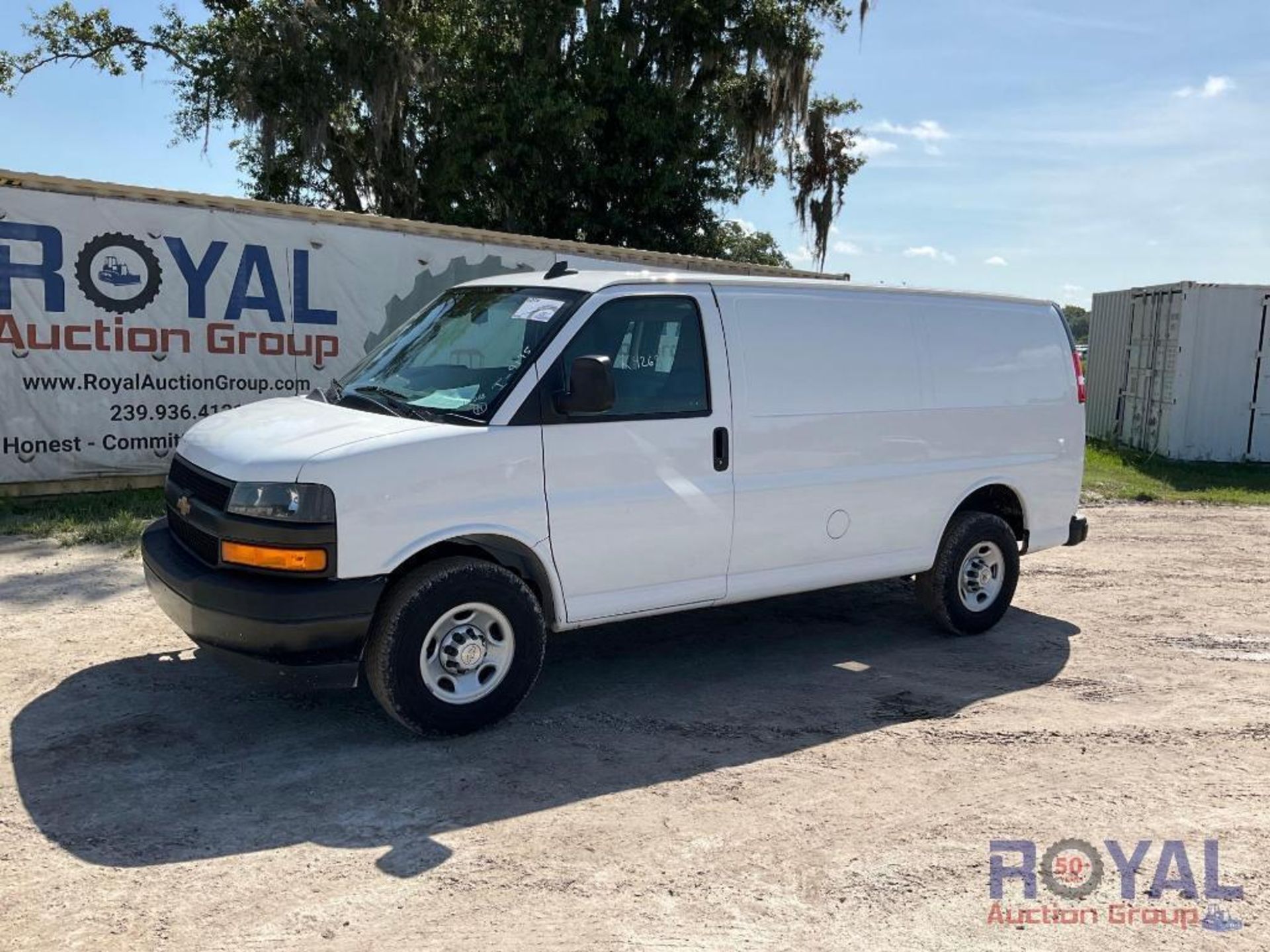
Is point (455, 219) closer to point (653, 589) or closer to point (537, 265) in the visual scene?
point (537, 265)

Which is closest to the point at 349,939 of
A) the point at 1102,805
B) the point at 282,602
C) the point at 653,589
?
the point at 282,602

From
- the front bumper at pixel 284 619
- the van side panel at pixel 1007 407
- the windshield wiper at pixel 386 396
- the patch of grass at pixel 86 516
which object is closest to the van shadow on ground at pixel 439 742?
the front bumper at pixel 284 619

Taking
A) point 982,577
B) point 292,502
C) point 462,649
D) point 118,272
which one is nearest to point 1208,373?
point 982,577

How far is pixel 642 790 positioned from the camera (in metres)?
4.45

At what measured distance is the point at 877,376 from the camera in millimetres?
6156

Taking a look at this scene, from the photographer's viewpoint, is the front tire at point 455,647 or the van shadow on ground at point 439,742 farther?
the front tire at point 455,647

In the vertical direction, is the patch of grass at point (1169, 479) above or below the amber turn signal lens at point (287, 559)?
below

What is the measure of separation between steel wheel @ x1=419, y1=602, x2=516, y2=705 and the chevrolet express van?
10 millimetres

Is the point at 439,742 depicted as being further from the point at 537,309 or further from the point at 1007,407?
the point at 1007,407

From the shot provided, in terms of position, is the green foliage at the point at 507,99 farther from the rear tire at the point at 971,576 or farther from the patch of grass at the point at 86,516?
the rear tire at the point at 971,576

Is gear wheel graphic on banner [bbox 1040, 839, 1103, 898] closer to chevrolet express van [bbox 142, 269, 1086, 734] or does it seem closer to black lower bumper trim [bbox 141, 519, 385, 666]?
chevrolet express van [bbox 142, 269, 1086, 734]

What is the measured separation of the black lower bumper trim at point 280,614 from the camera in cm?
436

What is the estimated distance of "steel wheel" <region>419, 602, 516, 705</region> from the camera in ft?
15.5

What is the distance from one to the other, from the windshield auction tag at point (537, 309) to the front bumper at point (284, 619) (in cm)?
150
